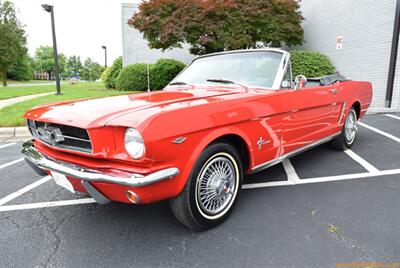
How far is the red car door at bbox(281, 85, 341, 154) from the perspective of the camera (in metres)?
3.21

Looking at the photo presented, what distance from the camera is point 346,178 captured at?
3.63 metres

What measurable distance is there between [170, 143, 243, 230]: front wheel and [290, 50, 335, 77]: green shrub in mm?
9370

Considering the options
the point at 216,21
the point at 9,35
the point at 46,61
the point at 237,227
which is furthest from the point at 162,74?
the point at 46,61

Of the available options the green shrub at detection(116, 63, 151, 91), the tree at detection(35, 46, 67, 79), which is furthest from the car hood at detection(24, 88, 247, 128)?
the tree at detection(35, 46, 67, 79)

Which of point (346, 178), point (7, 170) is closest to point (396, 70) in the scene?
point (346, 178)

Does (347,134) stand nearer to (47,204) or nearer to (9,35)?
(47,204)

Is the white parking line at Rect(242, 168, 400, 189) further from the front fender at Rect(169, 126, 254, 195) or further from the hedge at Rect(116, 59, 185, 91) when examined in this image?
the hedge at Rect(116, 59, 185, 91)

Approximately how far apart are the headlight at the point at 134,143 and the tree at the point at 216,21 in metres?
9.88

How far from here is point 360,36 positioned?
996 centimetres

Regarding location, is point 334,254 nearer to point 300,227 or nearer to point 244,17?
point 300,227

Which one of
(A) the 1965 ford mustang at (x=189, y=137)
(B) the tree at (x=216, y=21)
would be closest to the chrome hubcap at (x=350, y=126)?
(A) the 1965 ford mustang at (x=189, y=137)

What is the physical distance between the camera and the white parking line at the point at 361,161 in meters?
3.93

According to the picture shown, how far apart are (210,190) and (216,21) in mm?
10105

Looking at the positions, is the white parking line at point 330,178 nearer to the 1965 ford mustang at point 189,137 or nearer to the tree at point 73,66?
the 1965 ford mustang at point 189,137
